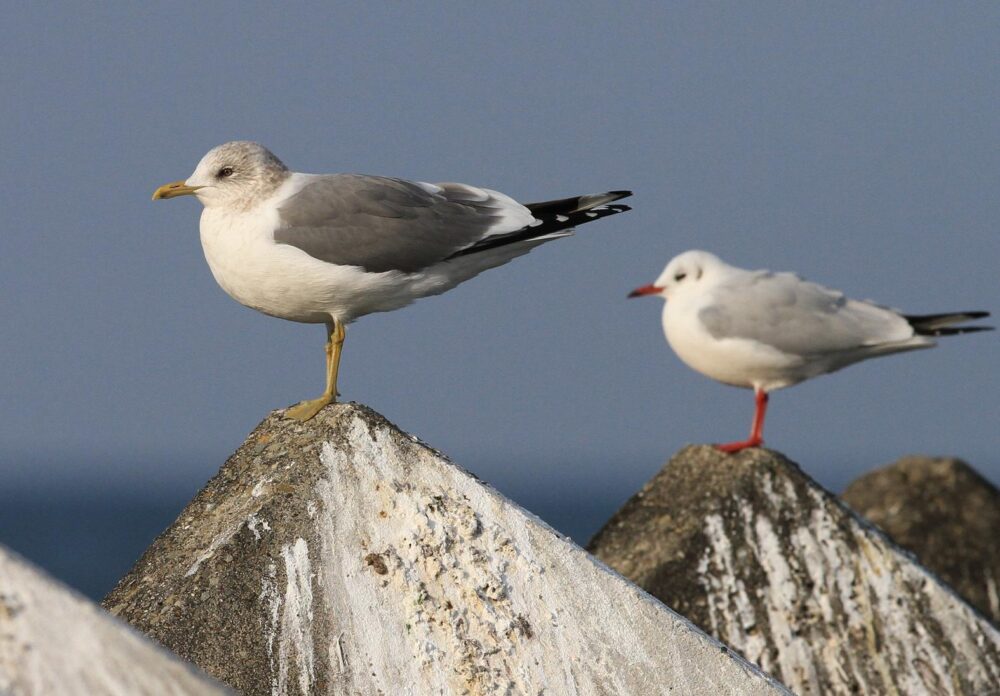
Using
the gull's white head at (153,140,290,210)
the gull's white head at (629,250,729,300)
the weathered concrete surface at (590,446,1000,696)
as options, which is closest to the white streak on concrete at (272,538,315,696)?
the gull's white head at (153,140,290,210)

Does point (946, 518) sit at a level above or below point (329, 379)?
below

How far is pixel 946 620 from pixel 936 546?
3.68m

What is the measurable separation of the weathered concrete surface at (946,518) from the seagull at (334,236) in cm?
601

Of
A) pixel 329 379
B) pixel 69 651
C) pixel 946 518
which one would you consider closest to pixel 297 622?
pixel 329 379

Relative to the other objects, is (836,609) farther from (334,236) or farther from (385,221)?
(334,236)

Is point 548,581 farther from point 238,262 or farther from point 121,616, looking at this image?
point 238,262

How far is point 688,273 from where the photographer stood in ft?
45.8

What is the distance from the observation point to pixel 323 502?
5.37m

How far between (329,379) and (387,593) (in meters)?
1.30

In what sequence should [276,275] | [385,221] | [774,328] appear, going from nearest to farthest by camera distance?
[276,275]
[385,221]
[774,328]

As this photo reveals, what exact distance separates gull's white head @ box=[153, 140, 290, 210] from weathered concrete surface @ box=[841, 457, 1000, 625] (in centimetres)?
725

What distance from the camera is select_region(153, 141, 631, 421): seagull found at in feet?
21.6

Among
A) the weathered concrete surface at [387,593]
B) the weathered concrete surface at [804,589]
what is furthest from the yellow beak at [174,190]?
the weathered concrete surface at [804,589]

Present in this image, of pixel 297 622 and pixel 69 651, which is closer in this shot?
pixel 69 651
